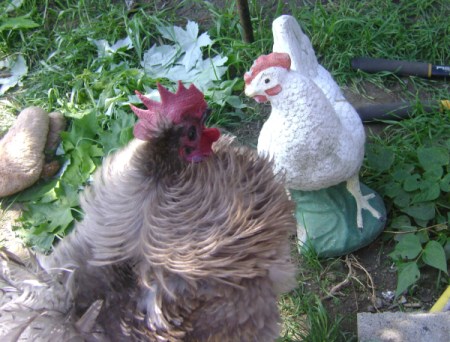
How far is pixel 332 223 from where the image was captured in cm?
255

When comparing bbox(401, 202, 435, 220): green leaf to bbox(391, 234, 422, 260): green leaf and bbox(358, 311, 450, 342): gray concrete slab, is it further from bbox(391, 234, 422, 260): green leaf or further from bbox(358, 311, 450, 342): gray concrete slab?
bbox(358, 311, 450, 342): gray concrete slab

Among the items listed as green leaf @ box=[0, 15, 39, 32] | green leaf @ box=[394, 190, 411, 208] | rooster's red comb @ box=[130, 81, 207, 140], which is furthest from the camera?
green leaf @ box=[0, 15, 39, 32]

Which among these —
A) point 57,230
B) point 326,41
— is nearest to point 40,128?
point 57,230

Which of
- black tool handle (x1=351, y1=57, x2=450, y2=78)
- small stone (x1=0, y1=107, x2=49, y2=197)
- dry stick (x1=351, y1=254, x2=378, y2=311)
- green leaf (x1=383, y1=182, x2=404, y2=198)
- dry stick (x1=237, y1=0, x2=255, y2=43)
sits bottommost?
dry stick (x1=351, y1=254, x2=378, y2=311)

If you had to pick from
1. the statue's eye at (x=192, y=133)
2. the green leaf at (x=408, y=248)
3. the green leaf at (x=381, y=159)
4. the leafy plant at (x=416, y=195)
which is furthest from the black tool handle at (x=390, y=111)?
the statue's eye at (x=192, y=133)

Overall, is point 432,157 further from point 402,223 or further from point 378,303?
point 378,303

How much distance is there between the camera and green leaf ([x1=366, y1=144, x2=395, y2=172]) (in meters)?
2.67

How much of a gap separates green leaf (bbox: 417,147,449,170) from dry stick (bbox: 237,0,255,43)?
1.26 metres

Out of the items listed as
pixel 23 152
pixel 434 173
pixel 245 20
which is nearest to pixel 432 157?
pixel 434 173

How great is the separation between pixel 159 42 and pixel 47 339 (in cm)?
264

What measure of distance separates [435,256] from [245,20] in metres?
1.69

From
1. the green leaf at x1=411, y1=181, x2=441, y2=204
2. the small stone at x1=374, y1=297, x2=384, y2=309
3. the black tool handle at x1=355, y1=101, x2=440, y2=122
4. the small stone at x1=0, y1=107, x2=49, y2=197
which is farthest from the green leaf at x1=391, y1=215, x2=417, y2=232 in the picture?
the small stone at x1=0, y1=107, x2=49, y2=197

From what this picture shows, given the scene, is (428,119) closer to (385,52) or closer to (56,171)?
(385,52)

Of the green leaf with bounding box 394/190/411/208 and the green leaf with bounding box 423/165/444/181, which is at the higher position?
the green leaf with bounding box 423/165/444/181
